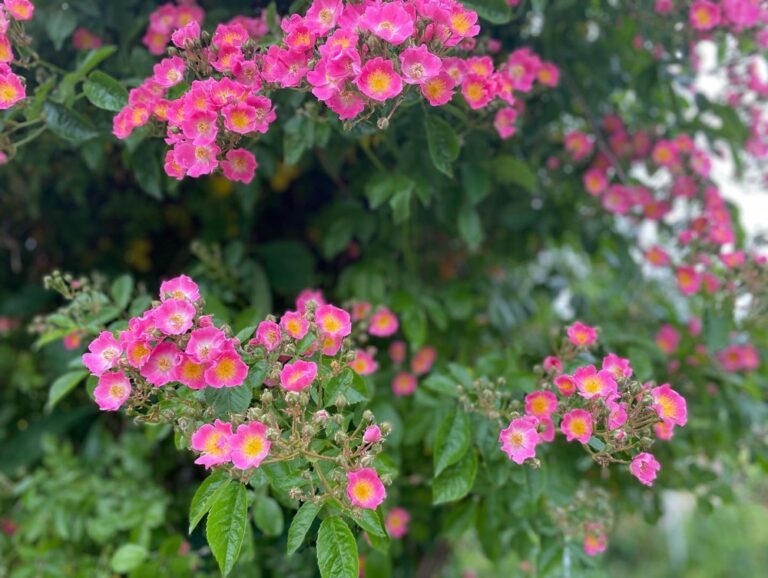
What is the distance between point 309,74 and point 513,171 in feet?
2.05

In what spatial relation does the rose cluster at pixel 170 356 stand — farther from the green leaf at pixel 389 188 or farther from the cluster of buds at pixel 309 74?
the green leaf at pixel 389 188

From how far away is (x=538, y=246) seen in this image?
2.02m

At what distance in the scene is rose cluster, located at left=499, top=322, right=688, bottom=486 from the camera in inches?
37.3

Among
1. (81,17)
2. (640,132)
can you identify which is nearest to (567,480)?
(640,132)

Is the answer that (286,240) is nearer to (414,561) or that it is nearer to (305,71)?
(414,561)

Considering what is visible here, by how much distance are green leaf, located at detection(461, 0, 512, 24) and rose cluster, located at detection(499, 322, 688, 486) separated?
0.57 m

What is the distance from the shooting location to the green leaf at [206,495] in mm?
904

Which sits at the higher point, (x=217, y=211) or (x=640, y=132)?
(x=640, y=132)

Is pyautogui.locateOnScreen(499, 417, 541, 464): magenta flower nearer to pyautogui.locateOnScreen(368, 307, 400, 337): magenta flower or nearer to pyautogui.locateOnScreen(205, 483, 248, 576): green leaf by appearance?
pyautogui.locateOnScreen(205, 483, 248, 576): green leaf

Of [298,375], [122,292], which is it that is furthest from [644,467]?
[122,292]

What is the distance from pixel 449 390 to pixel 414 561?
944 mm

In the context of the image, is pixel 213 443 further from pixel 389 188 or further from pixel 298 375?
pixel 389 188

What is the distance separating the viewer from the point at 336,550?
0.88 metres

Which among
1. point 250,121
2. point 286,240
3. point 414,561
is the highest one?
point 250,121
